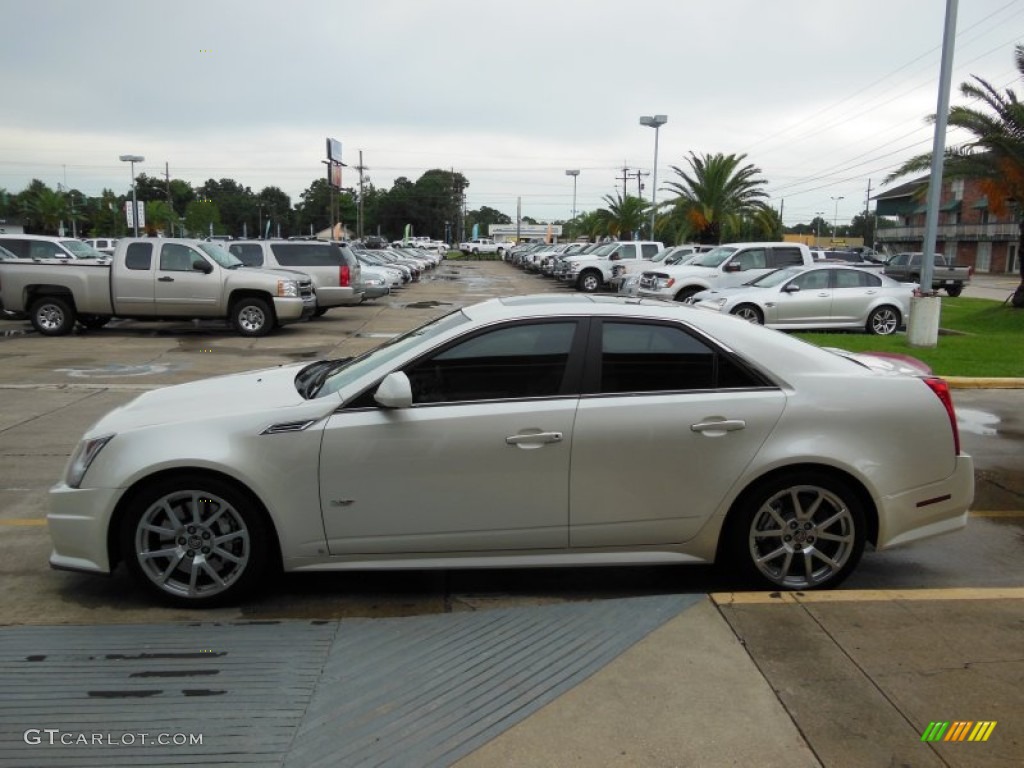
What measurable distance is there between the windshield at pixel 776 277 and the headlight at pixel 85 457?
14598 mm

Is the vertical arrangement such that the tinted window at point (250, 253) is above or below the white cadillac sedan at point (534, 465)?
above

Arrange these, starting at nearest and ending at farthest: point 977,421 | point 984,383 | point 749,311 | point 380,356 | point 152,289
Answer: point 380,356
point 977,421
point 984,383
point 749,311
point 152,289

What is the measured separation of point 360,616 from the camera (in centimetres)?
429

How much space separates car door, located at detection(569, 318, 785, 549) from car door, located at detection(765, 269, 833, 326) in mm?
12704

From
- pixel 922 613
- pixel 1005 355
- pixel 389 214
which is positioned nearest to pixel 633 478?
pixel 922 613

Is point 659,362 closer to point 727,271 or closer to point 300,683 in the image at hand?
point 300,683

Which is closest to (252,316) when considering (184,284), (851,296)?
(184,284)

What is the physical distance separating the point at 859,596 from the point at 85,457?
391 centimetres

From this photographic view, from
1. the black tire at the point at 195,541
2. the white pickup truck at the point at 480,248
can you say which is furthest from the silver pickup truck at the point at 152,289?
the white pickup truck at the point at 480,248

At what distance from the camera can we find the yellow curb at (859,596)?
13.6ft

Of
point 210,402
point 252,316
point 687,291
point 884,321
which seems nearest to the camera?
point 210,402

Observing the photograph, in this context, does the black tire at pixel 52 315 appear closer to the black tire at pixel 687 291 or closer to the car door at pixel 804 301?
the black tire at pixel 687 291

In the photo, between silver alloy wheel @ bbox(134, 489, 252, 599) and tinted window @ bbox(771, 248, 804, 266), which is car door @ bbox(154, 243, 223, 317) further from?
silver alloy wheel @ bbox(134, 489, 252, 599)

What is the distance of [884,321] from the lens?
17.0 metres
